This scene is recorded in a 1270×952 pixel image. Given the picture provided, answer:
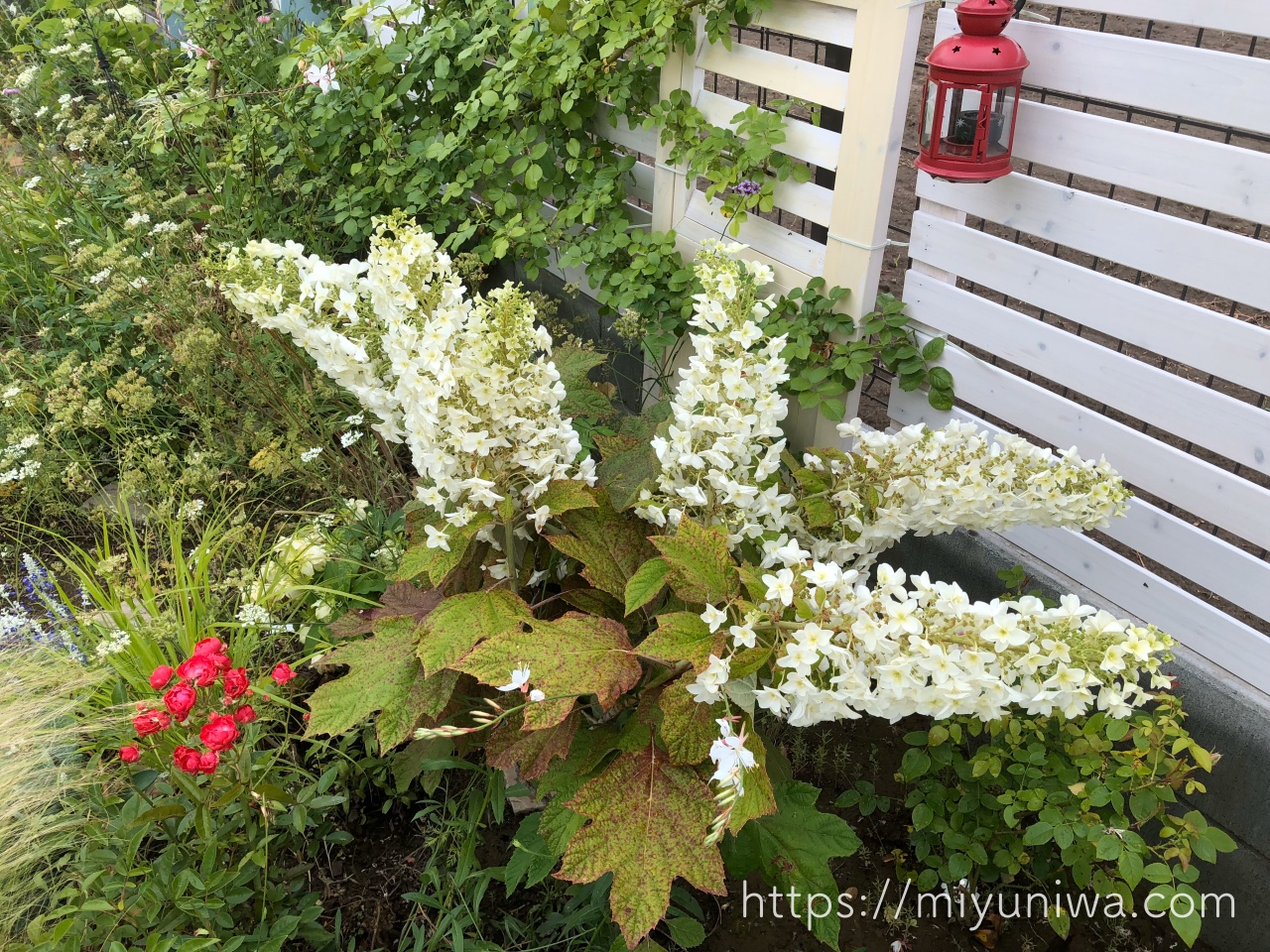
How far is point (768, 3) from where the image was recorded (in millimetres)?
2467

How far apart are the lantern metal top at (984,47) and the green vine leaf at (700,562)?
1073mm

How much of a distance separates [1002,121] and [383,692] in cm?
171

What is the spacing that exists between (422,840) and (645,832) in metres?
0.88

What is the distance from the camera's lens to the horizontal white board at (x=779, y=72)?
2.40 meters

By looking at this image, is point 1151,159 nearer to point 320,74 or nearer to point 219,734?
point 219,734

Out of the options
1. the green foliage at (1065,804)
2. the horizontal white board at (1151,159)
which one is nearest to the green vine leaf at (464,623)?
the green foliage at (1065,804)

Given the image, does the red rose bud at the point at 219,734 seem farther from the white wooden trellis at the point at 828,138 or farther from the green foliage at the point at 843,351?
the white wooden trellis at the point at 828,138

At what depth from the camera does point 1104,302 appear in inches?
81.0

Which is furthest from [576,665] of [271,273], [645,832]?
[271,273]

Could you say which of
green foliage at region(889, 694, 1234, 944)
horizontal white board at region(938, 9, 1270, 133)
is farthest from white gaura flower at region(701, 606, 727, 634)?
horizontal white board at region(938, 9, 1270, 133)

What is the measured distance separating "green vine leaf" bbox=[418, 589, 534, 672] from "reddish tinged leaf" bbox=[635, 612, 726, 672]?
290 mm

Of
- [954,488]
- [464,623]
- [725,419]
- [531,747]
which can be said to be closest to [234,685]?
[464,623]

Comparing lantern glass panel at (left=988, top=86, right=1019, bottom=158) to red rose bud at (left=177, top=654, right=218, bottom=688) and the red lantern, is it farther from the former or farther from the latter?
red rose bud at (left=177, top=654, right=218, bottom=688)

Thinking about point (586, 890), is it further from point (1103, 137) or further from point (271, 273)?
point (1103, 137)
